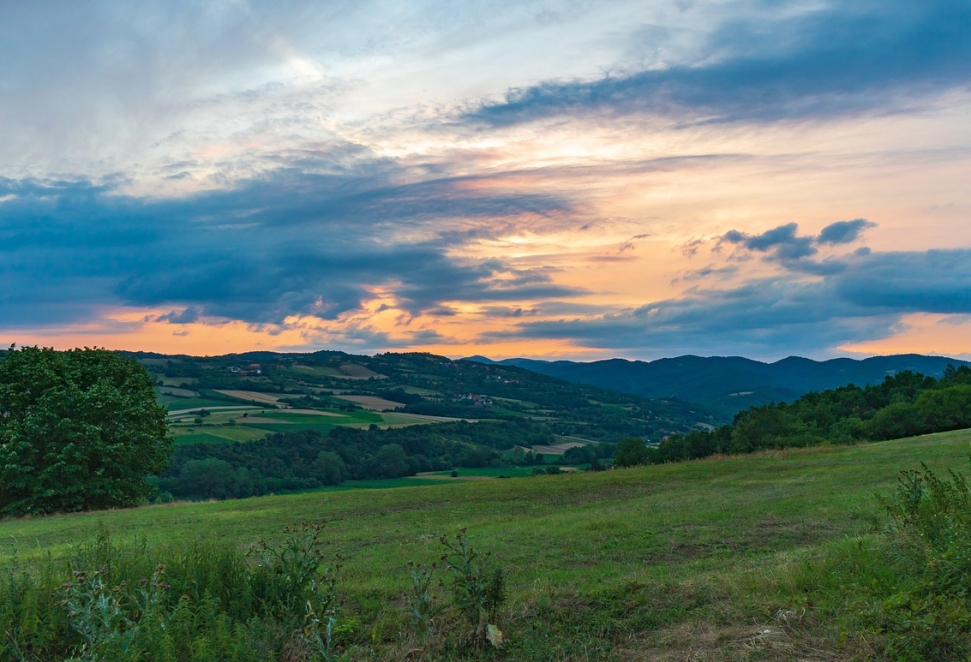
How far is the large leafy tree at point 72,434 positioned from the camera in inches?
1428

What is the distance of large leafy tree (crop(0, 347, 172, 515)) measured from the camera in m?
36.3

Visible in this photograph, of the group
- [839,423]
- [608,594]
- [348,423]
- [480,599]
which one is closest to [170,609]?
[480,599]

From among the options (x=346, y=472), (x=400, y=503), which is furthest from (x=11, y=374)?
(x=346, y=472)

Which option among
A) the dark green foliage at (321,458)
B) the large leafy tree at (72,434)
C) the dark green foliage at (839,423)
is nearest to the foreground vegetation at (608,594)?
the large leafy tree at (72,434)

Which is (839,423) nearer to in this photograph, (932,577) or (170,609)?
(932,577)

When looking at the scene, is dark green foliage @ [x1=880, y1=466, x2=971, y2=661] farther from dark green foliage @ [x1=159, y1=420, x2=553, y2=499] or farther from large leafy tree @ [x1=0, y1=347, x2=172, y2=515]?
dark green foliage @ [x1=159, y1=420, x2=553, y2=499]

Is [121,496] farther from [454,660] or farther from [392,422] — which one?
[392,422]

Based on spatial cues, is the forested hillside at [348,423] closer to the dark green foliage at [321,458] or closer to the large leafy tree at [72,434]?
the dark green foliage at [321,458]

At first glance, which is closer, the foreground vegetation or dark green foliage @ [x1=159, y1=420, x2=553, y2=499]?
the foreground vegetation

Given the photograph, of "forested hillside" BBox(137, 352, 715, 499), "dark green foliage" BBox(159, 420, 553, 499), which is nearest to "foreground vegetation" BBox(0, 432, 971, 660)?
"dark green foliage" BBox(159, 420, 553, 499)

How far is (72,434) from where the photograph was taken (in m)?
A: 36.9

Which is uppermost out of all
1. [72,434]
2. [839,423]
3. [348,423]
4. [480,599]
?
[480,599]

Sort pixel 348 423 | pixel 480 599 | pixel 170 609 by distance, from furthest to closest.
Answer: pixel 348 423 → pixel 170 609 → pixel 480 599

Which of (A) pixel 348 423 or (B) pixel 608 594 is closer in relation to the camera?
(B) pixel 608 594
